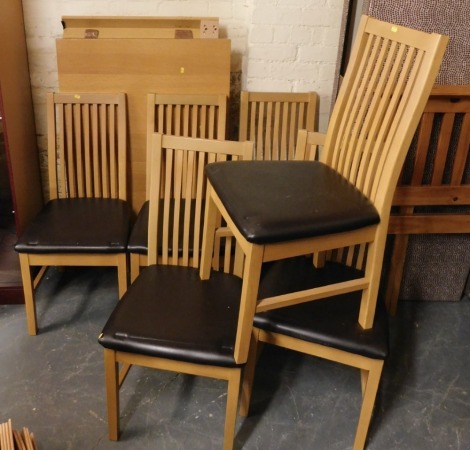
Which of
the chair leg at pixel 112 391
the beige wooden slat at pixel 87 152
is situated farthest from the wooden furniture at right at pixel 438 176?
the beige wooden slat at pixel 87 152

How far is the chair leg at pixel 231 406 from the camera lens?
146 centimetres

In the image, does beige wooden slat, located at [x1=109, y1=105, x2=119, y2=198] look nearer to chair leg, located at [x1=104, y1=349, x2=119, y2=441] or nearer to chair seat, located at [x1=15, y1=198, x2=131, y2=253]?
chair seat, located at [x1=15, y1=198, x2=131, y2=253]

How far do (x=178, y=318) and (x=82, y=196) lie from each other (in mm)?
1033

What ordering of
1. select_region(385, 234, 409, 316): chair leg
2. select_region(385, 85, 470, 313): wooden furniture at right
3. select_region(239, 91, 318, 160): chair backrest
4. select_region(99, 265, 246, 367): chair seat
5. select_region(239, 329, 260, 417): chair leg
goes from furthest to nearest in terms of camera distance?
select_region(239, 91, 318, 160): chair backrest, select_region(385, 234, 409, 316): chair leg, select_region(385, 85, 470, 313): wooden furniture at right, select_region(239, 329, 260, 417): chair leg, select_region(99, 265, 246, 367): chair seat

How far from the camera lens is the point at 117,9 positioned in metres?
2.33

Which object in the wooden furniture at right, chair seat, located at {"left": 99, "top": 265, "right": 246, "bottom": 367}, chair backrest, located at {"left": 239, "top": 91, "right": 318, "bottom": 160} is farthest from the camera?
chair backrest, located at {"left": 239, "top": 91, "right": 318, "bottom": 160}

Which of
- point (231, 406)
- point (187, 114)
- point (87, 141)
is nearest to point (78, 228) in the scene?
point (87, 141)

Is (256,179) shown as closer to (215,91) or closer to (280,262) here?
(280,262)

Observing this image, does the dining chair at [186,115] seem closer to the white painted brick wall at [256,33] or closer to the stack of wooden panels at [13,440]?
the white painted brick wall at [256,33]

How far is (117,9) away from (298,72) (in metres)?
0.85

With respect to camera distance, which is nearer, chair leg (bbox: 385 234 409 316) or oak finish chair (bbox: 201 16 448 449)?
oak finish chair (bbox: 201 16 448 449)

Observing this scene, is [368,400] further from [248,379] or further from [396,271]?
[396,271]

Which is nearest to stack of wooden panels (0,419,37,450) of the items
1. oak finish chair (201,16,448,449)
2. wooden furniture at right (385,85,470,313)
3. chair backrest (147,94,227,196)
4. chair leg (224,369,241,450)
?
chair leg (224,369,241,450)

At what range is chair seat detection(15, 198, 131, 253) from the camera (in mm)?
1946
